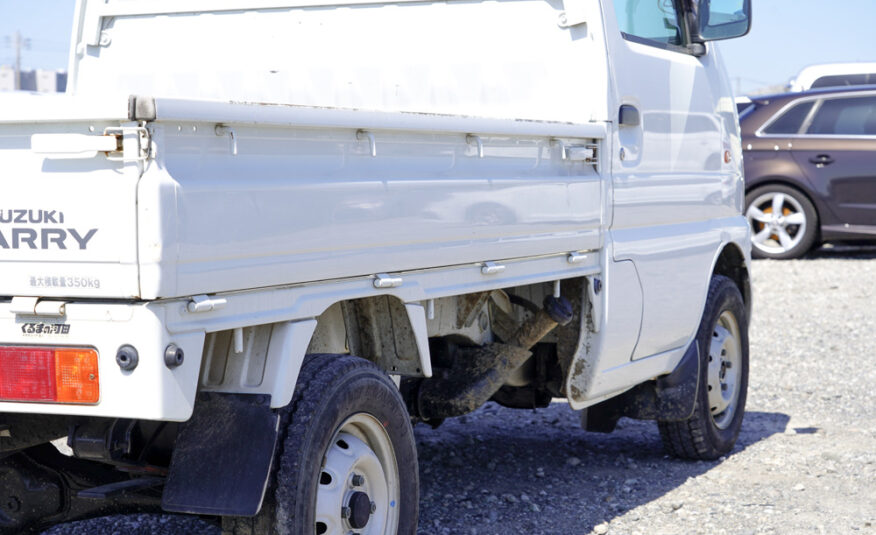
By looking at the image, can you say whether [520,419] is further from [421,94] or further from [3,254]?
[3,254]

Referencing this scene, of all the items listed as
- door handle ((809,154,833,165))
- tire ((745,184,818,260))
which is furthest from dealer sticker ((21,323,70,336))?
door handle ((809,154,833,165))

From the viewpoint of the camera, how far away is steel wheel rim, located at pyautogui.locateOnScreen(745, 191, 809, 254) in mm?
Answer: 12633

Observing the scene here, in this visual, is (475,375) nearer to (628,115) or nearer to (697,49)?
(628,115)

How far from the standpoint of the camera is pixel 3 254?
262 cm

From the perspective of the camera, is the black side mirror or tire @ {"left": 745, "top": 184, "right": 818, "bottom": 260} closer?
the black side mirror

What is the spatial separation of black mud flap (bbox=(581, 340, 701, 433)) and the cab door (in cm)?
13

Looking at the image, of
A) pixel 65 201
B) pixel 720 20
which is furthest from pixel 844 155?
pixel 65 201

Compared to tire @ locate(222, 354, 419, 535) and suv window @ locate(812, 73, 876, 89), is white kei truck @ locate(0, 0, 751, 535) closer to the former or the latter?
tire @ locate(222, 354, 419, 535)

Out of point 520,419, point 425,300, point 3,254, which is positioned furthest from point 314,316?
point 520,419

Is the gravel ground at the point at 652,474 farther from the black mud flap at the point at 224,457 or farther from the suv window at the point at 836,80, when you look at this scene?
the suv window at the point at 836,80

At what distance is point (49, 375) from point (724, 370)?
3.95 meters

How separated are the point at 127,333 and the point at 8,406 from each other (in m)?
0.39

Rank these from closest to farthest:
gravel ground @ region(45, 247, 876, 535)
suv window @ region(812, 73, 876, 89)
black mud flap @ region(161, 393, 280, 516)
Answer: black mud flap @ region(161, 393, 280, 516), gravel ground @ region(45, 247, 876, 535), suv window @ region(812, 73, 876, 89)

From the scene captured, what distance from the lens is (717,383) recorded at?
18.5ft
